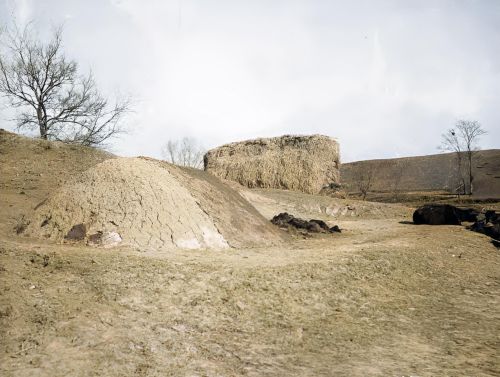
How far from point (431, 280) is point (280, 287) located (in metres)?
2.52

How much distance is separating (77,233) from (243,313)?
3640 mm

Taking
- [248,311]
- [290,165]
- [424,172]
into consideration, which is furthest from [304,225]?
[424,172]

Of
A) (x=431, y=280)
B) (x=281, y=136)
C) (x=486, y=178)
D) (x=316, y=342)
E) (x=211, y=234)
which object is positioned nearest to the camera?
(x=316, y=342)

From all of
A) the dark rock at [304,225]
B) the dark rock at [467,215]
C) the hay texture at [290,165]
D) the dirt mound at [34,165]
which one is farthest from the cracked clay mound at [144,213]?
the hay texture at [290,165]

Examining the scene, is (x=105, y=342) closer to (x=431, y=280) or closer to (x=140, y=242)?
(x=140, y=242)

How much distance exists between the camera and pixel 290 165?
2041cm

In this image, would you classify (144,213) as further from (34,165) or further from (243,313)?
(34,165)

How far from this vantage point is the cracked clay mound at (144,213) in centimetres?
709

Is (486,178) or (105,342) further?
(486,178)

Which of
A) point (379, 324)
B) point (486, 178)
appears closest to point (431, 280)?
point (379, 324)

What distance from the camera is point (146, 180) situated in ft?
27.3

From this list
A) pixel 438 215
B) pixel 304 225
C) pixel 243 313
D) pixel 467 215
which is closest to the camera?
pixel 243 313

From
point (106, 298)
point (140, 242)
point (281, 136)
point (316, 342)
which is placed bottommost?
point (316, 342)

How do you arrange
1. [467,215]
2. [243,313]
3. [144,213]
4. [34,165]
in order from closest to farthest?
1. [243,313]
2. [144,213]
3. [467,215]
4. [34,165]
